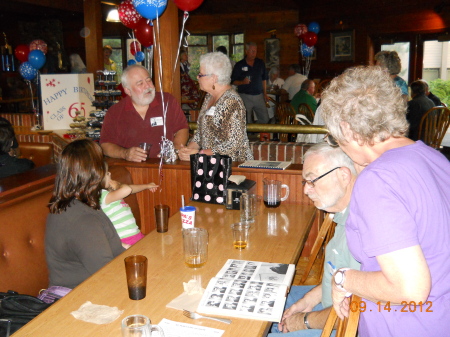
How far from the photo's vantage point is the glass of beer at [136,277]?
1617 millimetres

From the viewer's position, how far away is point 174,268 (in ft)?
6.28

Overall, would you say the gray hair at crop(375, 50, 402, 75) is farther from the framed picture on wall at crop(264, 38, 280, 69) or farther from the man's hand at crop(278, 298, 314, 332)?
the framed picture on wall at crop(264, 38, 280, 69)

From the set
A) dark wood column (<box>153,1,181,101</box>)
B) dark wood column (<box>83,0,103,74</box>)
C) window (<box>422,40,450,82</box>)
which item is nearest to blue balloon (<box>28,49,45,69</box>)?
dark wood column (<box>83,0,103,74</box>)

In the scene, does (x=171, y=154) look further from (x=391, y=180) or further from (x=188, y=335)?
(x=391, y=180)

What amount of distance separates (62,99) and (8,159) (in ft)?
9.11

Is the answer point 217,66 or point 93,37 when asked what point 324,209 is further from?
point 93,37

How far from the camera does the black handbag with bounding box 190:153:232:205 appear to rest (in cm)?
281

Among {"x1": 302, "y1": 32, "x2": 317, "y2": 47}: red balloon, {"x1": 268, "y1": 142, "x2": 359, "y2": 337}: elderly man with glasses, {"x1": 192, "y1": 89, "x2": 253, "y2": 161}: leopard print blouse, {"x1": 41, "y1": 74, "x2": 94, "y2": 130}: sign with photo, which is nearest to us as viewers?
{"x1": 268, "y1": 142, "x2": 359, "y2": 337}: elderly man with glasses

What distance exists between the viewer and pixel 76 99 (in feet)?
18.6

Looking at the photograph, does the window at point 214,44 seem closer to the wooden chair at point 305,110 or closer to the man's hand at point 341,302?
the wooden chair at point 305,110

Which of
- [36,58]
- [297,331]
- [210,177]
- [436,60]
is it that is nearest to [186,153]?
[210,177]

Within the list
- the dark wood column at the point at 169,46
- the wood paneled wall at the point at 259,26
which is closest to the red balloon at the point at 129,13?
the dark wood column at the point at 169,46

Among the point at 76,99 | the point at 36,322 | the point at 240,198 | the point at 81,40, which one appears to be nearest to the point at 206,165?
the point at 240,198

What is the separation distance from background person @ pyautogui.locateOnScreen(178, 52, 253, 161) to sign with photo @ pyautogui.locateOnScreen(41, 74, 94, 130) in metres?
2.83
